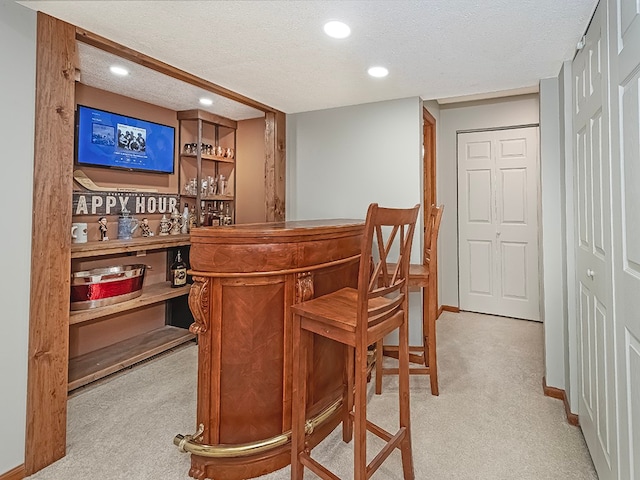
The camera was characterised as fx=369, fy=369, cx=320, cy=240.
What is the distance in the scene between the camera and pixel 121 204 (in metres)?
3.24

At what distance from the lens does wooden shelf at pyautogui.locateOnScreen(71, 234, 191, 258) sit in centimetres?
244

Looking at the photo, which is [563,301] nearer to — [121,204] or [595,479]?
[595,479]

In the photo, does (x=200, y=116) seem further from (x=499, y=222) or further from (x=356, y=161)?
(x=499, y=222)

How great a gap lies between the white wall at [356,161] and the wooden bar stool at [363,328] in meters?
1.60

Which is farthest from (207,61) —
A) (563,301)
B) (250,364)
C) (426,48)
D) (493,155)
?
(493,155)

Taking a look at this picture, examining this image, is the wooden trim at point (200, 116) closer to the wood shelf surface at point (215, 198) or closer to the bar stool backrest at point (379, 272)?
the wood shelf surface at point (215, 198)

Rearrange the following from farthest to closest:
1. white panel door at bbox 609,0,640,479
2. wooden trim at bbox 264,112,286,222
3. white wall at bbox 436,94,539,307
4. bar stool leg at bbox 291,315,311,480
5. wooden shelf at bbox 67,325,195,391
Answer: white wall at bbox 436,94,539,307 < wooden trim at bbox 264,112,286,222 < wooden shelf at bbox 67,325,195,391 < bar stool leg at bbox 291,315,311,480 < white panel door at bbox 609,0,640,479

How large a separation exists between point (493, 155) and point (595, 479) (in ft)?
11.4

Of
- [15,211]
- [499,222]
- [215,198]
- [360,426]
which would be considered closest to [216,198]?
[215,198]

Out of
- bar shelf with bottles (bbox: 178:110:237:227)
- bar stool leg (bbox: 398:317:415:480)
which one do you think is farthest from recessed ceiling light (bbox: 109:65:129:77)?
bar stool leg (bbox: 398:317:415:480)

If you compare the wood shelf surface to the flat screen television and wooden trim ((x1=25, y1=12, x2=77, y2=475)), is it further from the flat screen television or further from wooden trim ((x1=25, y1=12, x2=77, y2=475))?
wooden trim ((x1=25, y1=12, x2=77, y2=475))

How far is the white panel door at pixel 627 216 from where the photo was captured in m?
1.17

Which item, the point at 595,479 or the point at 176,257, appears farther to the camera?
the point at 176,257

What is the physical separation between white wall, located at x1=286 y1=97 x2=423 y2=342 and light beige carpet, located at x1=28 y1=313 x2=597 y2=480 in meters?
0.78
